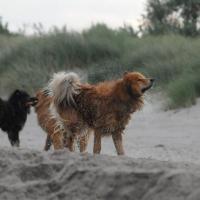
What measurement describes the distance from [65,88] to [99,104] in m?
0.56

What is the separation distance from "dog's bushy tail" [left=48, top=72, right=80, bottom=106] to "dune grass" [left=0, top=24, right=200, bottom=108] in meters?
9.05

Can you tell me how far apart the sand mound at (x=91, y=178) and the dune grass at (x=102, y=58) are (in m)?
13.4

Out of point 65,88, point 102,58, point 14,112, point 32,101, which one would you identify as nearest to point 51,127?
point 65,88

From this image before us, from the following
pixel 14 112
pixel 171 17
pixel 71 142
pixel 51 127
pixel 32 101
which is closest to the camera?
pixel 71 142

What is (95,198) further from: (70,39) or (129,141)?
(70,39)

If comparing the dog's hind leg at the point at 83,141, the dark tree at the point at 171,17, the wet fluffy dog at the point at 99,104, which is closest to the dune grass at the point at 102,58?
the dark tree at the point at 171,17

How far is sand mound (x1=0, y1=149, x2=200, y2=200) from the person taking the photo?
682cm

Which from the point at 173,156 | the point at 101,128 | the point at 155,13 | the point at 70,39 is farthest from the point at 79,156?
the point at 155,13

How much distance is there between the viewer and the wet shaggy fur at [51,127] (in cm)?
→ 1282

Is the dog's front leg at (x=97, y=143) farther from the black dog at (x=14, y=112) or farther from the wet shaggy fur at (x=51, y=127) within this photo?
the black dog at (x=14, y=112)

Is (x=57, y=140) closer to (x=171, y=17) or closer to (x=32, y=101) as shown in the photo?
(x=32, y=101)

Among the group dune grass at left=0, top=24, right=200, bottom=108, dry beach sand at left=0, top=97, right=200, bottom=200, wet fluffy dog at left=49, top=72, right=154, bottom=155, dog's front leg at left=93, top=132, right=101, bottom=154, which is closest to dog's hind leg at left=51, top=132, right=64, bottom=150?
wet fluffy dog at left=49, top=72, right=154, bottom=155

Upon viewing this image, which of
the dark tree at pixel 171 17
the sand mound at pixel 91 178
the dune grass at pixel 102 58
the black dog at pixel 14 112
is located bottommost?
the sand mound at pixel 91 178

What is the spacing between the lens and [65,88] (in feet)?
40.5
